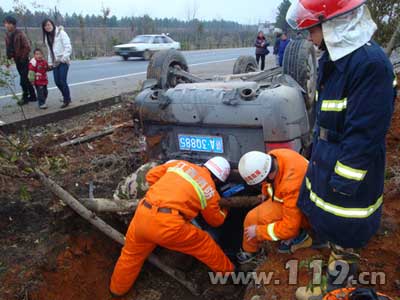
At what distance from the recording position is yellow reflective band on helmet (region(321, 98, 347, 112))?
6.32ft

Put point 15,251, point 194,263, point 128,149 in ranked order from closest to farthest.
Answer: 1. point 15,251
2. point 194,263
3. point 128,149

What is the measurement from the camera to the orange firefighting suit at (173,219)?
292 centimetres

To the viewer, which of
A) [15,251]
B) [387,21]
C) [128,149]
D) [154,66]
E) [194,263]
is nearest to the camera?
[15,251]

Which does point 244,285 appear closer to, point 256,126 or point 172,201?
point 172,201

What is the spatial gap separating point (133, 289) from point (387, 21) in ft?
20.7

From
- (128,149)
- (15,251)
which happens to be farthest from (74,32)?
(15,251)

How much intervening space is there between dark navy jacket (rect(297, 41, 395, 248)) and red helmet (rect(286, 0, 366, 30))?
0.21 meters

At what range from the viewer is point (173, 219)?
9.56 feet

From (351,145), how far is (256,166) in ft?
2.94

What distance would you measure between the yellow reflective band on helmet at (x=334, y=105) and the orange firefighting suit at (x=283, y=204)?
0.75 m

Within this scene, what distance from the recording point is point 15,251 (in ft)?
10.9

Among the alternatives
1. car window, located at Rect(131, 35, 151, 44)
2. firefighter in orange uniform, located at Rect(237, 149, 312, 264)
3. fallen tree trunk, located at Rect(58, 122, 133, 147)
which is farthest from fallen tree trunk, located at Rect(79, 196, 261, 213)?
car window, located at Rect(131, 35, 151, 44)

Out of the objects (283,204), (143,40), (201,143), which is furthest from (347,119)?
(143,40)

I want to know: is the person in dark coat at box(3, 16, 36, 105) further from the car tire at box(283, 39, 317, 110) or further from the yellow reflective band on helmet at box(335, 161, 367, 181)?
the yellow reflective band on helmet at box(335, 161, 367, 181)
